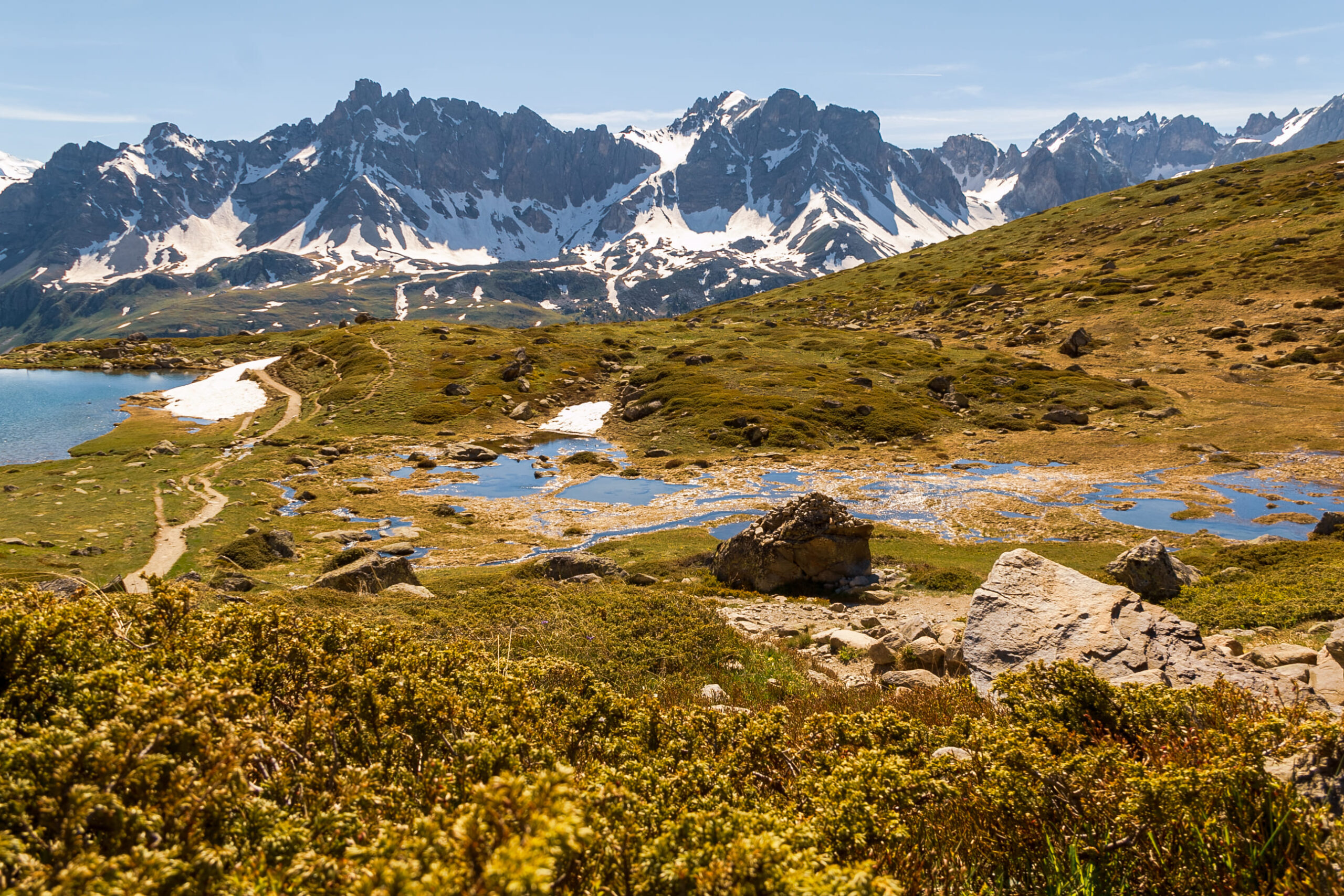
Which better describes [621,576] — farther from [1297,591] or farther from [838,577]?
[1297,591]

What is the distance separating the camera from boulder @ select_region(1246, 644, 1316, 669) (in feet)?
52.1

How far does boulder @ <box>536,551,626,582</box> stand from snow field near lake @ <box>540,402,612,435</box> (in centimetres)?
4827

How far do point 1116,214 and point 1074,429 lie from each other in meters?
163

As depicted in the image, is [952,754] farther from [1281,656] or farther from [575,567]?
[575,567]

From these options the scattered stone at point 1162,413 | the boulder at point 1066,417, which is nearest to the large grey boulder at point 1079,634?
the boulder at point 1066,417

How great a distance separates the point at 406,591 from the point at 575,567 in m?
8.10

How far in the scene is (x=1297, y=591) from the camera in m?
22.7

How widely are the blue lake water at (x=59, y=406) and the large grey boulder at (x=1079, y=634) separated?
85224 millimetres

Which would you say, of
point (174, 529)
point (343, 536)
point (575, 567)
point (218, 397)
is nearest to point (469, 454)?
point (343, 536)

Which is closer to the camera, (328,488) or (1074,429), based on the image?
(328,488)

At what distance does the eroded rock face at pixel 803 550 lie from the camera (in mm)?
33219

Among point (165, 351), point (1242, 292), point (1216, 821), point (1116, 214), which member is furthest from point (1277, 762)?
point (1116, 214)

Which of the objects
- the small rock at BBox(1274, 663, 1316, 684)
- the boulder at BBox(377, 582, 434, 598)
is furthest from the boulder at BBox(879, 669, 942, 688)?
the boulder at BBox(377, 582, 434, 598)

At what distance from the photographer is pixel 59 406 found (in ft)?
320
